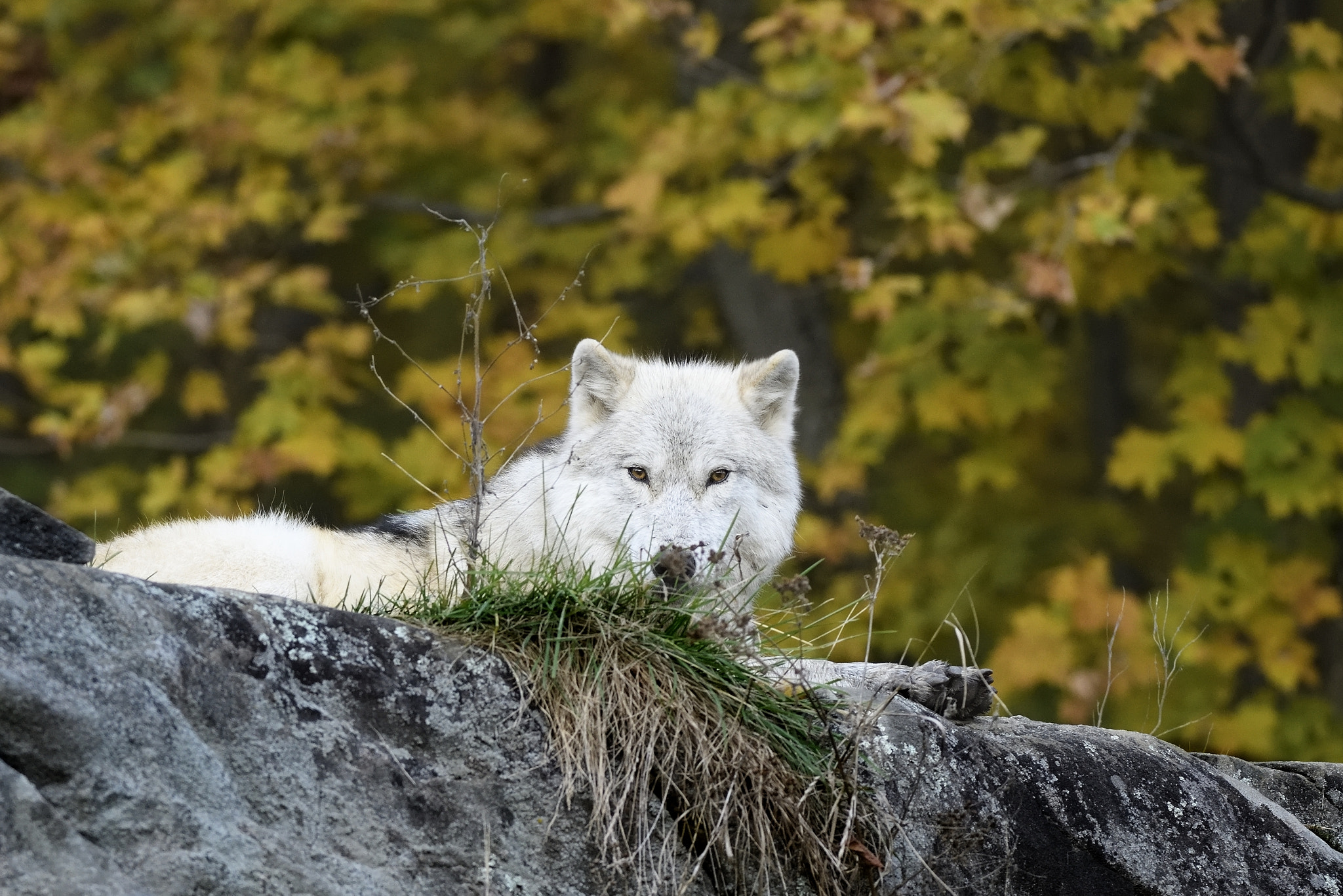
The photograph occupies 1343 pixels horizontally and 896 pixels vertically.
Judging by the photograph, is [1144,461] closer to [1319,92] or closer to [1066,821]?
[1319,92]

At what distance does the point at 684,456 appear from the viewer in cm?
544

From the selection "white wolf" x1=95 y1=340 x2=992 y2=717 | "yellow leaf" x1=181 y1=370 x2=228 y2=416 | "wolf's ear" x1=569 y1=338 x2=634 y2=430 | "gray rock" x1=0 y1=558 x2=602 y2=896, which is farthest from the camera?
"yellow leaf" x1=181 y1=370 x2=228 y2=416

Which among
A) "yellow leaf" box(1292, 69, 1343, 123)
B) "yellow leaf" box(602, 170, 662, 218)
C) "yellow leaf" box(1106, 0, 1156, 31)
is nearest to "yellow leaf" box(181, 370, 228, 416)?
"yellow leaf" box(602, 170, 662, 218)

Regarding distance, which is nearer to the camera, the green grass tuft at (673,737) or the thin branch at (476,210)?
the green grass tuft at (673,737)

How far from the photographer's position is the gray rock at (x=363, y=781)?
9.51 feet

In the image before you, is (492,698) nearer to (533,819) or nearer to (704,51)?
(533,819)

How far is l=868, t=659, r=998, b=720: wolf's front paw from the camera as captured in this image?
4.37 m

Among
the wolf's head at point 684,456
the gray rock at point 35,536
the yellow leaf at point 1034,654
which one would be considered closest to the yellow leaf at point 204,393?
the yellow leaf at point 1034,654

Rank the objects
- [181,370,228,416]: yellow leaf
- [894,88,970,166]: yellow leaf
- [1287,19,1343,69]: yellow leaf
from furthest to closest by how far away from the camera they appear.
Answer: [181,370,228,416]: yellow leaf → [1287,19,1343,69]: yellow leaf → [894,88,970,166]: yellow leaf

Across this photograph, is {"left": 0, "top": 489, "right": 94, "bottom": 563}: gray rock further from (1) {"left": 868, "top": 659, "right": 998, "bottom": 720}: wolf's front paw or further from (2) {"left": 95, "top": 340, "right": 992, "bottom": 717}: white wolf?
(1) {"left": 868, "top": 659, "right": 998, "bottom": 720}: wolf's front paw

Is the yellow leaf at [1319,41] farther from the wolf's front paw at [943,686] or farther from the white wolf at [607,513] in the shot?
the wolf's front paw at [943,686]

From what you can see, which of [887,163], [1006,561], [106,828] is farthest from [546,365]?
[106,828]

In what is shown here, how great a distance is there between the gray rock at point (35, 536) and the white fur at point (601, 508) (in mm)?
1198

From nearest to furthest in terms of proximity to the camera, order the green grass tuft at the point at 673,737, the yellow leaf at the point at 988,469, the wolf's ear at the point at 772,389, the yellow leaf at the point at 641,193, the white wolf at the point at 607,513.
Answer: the green grass tuft at the point at 673,737, the white wolf at the point at 607,513, the wolf's ear at the point at 772,389, the yellow leaf at the point at 641,193, the yellow leaf at the point at 988,469
